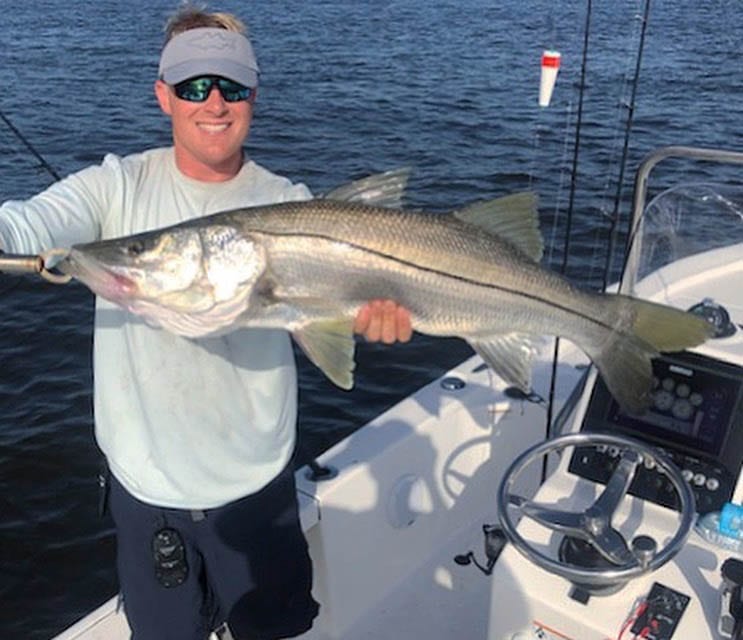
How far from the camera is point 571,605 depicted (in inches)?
111

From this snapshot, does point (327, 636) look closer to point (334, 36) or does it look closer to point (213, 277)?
point (213, 277)

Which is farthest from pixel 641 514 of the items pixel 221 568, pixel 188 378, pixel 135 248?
pixel 135 248

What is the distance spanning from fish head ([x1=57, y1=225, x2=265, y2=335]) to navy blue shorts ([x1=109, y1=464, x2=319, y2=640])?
730 mm

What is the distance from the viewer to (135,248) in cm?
256

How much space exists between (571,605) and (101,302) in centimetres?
183

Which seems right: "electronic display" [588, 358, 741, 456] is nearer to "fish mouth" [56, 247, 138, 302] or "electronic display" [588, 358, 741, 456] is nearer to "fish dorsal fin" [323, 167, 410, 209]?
A: "fish dorsal fin" [323, 167, 410, 209]

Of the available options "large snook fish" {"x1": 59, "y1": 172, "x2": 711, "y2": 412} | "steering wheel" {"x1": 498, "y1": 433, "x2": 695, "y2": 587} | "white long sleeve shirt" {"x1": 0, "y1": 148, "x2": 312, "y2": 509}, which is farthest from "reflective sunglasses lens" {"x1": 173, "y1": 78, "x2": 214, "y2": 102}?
"steering wheel" {"x1": 498, "y1": 433, "x2": 695, "y2": 587}

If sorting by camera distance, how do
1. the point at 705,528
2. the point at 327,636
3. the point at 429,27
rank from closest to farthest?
1. the point at 705,528
2. the point at 327,636
3. the point at 429,27

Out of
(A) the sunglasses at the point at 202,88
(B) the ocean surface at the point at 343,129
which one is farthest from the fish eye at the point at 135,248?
(B) the ocean surface at the point at 343,129

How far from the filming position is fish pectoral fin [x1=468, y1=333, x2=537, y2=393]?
9.45ft

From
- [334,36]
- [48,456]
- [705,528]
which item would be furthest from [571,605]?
[334,36]

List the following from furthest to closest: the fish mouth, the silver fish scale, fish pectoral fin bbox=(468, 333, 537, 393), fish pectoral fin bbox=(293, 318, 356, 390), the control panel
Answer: the control panel < fish pectoral fin bbox=(468, 333, 537, 393) < fish pectoral fin bbox=(293, 318, 356, 390) < the silver fish scale < the fish mouth

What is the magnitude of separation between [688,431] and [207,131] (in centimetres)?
206

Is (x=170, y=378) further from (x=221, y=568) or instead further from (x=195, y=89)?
(x=195, y=89)
